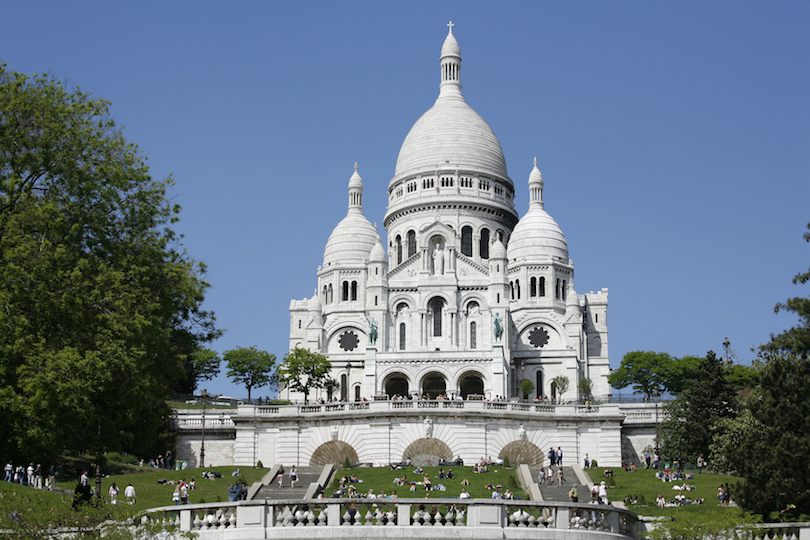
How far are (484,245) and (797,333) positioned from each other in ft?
213

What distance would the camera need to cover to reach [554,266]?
99.9 meters

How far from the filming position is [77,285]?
36.8 metres

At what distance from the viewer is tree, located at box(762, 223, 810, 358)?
4294 cm

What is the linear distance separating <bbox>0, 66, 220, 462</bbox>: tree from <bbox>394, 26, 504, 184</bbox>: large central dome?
227 ft

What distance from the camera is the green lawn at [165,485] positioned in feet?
145

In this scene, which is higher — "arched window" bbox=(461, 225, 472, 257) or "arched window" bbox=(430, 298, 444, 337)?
"arched window" bbox=(461, 225, 472, 257)

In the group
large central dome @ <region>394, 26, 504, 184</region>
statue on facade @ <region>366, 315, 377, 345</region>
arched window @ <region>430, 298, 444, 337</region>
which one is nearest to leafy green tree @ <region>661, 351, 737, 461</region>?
statue on facade @ <region>366, 315, 377, 345</region>

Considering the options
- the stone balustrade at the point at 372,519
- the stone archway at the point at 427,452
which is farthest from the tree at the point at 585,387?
the stone balustrade at the point at 372,519

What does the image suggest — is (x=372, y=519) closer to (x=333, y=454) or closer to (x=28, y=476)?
(x=28, y=476)

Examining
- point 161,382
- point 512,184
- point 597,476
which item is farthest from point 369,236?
point 161,382

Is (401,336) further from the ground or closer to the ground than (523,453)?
further from the ground

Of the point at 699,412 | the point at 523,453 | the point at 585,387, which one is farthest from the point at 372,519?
the point at 585,387

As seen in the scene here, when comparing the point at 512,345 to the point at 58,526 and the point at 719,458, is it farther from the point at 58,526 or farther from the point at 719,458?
the point at 58,526

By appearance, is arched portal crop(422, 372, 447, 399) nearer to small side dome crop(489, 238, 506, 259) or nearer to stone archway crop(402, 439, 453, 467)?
small side dome crop(489, 238, 506, 259)
